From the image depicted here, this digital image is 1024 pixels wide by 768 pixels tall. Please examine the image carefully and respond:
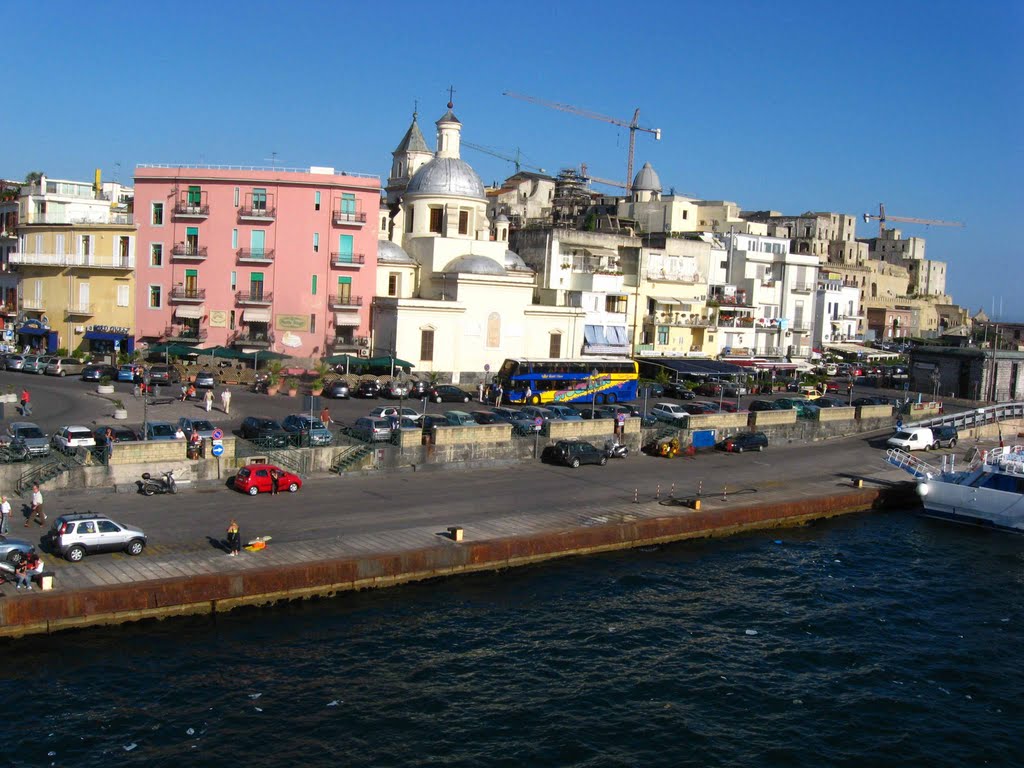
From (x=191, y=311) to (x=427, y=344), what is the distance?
14.2 meters

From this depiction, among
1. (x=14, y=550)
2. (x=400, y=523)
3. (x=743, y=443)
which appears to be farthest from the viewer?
(x=743, y=443)

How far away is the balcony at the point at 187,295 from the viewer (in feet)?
187

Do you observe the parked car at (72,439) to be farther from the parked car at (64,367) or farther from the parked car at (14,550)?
the parked car at (64,367)

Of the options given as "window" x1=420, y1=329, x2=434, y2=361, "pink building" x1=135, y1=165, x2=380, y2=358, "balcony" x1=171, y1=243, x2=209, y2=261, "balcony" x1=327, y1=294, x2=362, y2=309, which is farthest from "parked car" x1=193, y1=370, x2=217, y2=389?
"window" x1=420, y1=329, x2=434, y2=361

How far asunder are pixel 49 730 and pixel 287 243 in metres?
42.1

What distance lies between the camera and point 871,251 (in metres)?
156

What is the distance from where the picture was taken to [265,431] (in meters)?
37.3

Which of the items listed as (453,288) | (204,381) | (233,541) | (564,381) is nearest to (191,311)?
(204,381)

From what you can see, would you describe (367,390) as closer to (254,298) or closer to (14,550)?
(254,298)

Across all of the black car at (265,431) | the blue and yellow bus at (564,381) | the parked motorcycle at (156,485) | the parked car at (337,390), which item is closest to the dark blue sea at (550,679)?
the parked motorcycle at (156,485)

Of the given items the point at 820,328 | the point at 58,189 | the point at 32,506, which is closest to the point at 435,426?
the point at 32,506

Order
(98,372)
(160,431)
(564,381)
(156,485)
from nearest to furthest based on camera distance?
(156,485) < (160,431) < (98,372) < (564,381)

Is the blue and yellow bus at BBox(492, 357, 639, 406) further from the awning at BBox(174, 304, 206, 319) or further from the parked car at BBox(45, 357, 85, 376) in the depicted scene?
the parked car at BBox(45, 357, 85, 376)

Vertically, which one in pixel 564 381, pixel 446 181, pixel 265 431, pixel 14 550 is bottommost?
pixel 14 550
